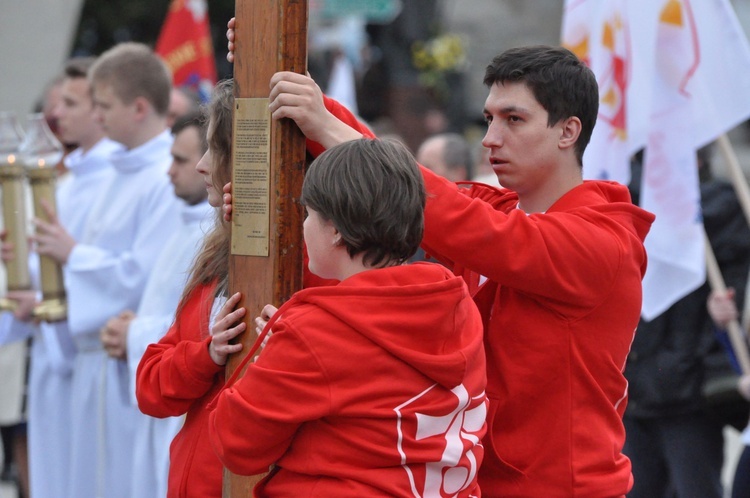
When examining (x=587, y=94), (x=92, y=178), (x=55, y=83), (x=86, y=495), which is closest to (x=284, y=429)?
(x=587, y=94)

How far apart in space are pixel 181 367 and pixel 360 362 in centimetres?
74

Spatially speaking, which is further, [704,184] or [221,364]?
[704,184]

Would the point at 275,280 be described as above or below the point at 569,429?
above

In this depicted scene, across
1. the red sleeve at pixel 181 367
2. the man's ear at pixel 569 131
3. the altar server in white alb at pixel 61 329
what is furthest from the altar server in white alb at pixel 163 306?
the man's ear at pixel 569 131

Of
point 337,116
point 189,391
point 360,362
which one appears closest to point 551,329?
point 360,362

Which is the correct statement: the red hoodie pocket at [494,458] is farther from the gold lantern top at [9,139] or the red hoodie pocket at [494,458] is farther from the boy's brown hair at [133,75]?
the gold lantern top at [9,139]

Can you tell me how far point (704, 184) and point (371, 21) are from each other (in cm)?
1367

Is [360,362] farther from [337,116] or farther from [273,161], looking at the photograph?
[337,116]

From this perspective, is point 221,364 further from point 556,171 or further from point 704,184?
point 704,184

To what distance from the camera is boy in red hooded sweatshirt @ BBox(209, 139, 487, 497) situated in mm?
2414

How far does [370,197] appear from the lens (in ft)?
8.02

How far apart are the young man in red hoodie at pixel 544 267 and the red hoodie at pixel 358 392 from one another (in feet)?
0.96

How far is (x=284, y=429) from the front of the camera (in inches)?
95.4

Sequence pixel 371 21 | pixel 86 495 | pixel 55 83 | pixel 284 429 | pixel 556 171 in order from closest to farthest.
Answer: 1. pixel 284 429
2. pixel 556 171
3. pixel 86 495
4. pixel 55 83
5. pixel 371 21
